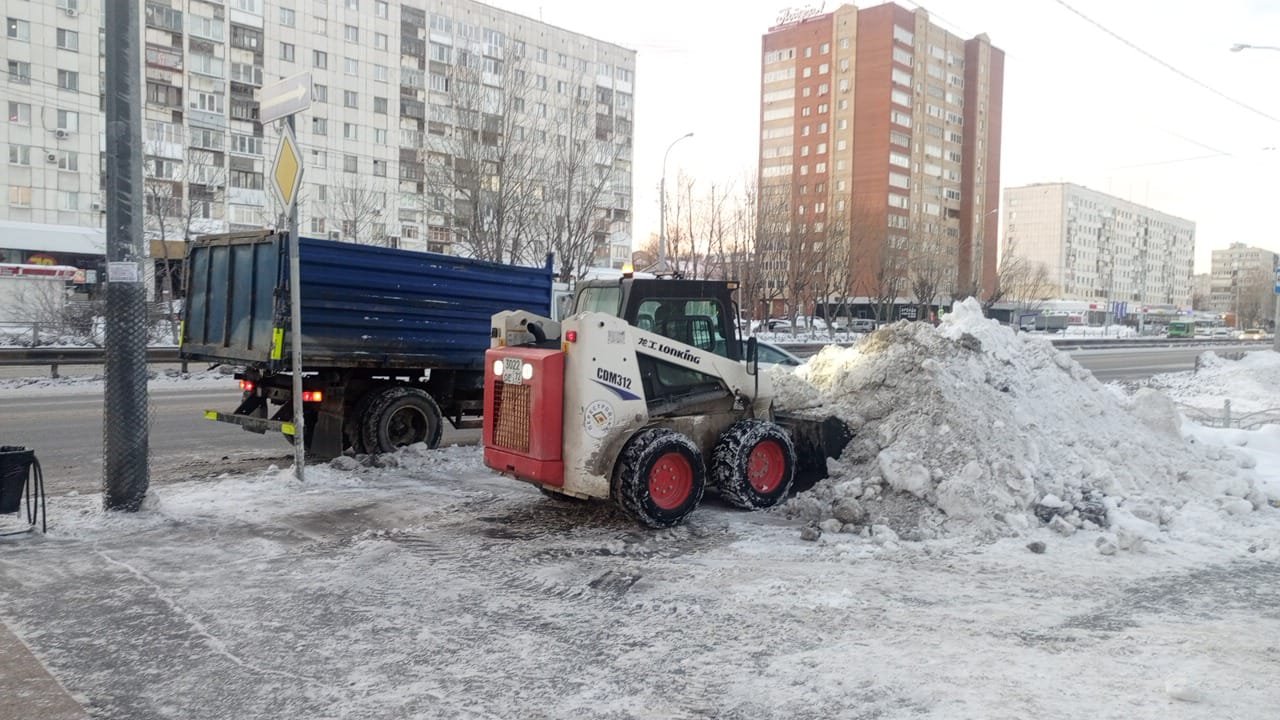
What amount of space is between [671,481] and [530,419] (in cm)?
127

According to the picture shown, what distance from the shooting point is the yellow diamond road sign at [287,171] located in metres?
8.91

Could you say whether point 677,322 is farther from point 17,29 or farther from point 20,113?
point 17,29

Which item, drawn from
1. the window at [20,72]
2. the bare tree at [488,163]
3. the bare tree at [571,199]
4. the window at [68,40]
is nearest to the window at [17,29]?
the window at [20,72]

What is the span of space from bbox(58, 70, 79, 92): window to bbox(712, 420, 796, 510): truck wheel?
58870 mm

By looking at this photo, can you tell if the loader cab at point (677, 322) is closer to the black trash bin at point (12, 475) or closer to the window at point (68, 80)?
the black trash bin at point (12, 475)

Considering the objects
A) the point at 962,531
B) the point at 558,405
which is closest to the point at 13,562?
the point at 558,405

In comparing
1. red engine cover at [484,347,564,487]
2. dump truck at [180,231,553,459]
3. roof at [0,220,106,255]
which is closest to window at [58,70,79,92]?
roof at [0,220,106,255]

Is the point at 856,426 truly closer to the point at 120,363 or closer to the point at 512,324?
the point at 512,324

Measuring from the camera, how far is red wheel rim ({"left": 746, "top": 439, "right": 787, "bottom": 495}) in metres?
8.37

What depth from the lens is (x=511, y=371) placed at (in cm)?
781

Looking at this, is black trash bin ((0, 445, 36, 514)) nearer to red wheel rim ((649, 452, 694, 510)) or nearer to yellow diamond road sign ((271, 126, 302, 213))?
yellow diamond road sign ((271, 126, 302, 213))

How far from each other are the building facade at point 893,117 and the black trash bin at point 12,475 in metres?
85.2

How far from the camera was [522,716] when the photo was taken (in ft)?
13.6

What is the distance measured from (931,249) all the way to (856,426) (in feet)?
212
